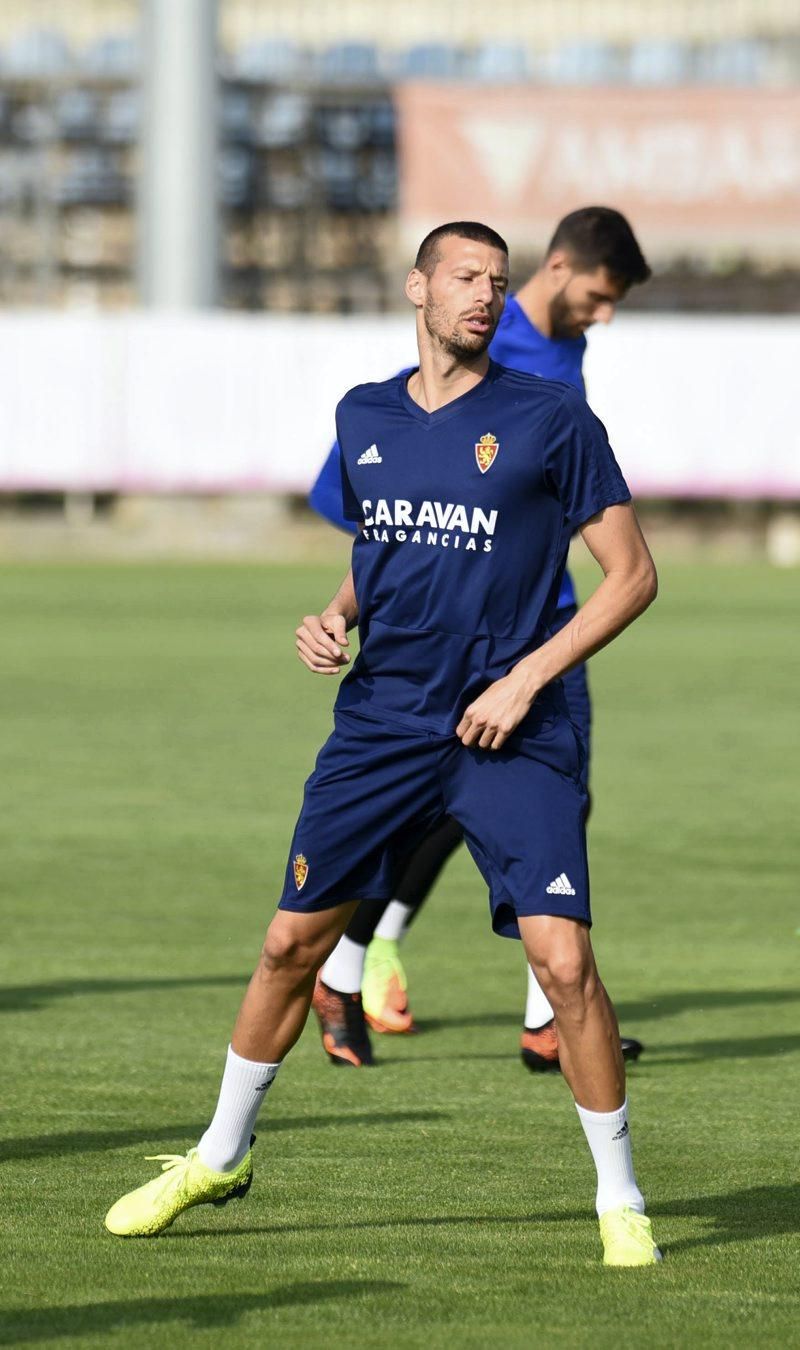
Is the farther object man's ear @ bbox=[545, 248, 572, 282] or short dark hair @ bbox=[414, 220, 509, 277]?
man's ear @ bbox=[545, 248, 572, 282]

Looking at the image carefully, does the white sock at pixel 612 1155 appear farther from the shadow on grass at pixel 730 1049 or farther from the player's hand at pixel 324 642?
the shadow on grass at pixel 730 1049

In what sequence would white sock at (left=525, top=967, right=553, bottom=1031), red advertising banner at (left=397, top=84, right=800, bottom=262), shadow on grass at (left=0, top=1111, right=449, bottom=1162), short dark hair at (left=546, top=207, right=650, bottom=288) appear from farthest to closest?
red advertising banner at (left=397, top=84, right=800, bottom=262) → short dark hair at (left=546, top=207, right=650, bottom=288) → white sock at (left=525, top=967, right=553, bottom=1031) → shadow on grass at (left=0, top=1111, right=449, bottom=1162)

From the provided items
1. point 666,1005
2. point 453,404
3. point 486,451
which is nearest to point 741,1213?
point 486,451

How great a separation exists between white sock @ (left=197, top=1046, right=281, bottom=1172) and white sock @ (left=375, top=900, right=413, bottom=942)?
7.94 feet

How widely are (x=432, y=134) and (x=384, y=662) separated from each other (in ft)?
107

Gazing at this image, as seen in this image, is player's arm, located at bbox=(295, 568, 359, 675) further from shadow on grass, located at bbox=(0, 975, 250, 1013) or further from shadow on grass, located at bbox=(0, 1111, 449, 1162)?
shadow on grass, located at bbox=(0, 975, 250, 1013)

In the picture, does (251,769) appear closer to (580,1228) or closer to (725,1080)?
(725,1080)

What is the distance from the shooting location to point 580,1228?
5305mm

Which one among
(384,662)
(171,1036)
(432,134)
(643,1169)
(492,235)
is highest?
(492,235)

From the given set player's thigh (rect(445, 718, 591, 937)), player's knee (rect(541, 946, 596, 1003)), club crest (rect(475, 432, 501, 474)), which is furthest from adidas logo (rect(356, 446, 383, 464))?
player's knee (rect(541, 946, 596, 1003))

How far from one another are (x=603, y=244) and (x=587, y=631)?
2484 mm

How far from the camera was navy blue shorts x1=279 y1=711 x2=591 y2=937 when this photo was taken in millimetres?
5051

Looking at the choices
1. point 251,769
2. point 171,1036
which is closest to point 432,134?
point 251,769

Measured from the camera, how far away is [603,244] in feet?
24.0
